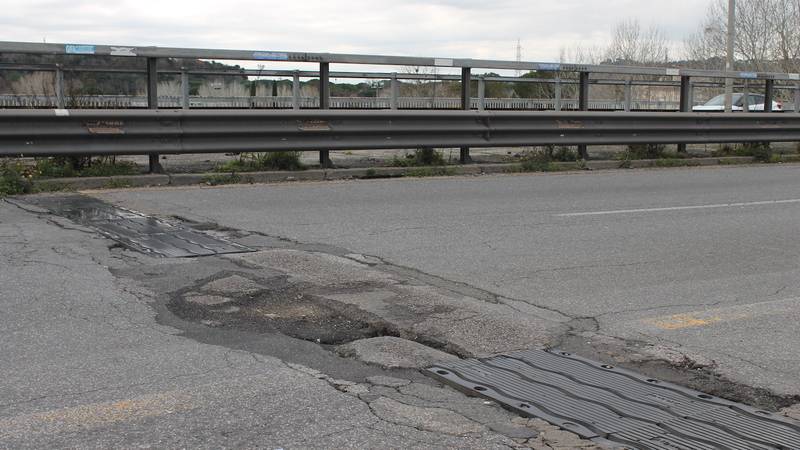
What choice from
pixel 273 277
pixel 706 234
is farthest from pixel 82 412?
pixel 706 234

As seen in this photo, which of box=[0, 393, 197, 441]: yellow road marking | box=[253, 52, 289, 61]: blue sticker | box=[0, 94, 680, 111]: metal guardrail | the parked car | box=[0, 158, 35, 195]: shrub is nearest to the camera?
box=[0, 393, 197, 441]: yellow road marking

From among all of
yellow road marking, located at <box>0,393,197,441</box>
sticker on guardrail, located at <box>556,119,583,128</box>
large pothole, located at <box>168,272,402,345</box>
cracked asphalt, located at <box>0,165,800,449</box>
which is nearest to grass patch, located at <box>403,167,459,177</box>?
sticker on guardrail, located at <box>556,119,583,128</box>

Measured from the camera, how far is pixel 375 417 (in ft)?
10.3

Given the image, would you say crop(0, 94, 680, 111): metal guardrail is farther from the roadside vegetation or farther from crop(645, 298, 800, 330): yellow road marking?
crop(645, 298, 800, 330): yellow road marking

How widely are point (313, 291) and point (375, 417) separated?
81.2 inches

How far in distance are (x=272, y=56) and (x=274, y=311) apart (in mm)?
7318

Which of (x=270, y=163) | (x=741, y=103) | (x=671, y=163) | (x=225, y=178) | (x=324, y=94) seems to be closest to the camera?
(x=225, y=178)

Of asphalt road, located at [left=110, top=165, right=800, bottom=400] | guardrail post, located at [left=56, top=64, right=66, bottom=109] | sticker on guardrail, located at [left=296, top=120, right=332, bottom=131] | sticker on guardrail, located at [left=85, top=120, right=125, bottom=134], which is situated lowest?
asphalt road, located at [left=110, top=165, right=800, bottom=400]

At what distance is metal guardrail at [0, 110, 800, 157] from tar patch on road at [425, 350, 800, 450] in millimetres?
7672

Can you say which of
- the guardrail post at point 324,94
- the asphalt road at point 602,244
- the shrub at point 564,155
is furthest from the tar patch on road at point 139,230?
the shrub at point 564,155

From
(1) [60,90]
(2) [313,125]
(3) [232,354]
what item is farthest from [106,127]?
(3) [232,354]

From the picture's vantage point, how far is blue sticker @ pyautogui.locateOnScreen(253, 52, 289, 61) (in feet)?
36.6

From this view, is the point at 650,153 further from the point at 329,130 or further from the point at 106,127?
the point at 106,127

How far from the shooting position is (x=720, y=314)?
4836mm
